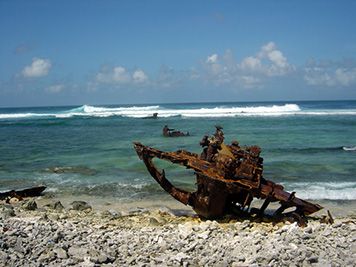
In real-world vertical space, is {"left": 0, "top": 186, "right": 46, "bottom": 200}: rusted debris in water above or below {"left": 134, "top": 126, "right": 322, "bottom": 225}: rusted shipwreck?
below

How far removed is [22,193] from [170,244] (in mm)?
7982

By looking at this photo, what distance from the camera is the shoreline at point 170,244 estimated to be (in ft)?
23.1

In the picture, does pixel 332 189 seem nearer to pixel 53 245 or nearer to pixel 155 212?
pixel 155 212

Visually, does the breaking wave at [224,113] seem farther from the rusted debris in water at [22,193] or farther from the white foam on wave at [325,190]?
the rusted debris in water at [22,193]

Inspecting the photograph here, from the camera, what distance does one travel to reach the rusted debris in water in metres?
13.7

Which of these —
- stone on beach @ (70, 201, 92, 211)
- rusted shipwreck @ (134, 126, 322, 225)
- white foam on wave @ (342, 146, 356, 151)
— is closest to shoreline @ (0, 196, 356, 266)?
rusted shipwreck @ (134, 126, 322, 225)

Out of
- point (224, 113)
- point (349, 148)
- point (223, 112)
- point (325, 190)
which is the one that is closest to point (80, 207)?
point (325, 190)

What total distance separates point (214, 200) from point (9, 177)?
438 inches

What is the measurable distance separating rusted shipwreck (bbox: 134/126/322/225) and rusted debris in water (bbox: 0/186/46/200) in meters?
5.45

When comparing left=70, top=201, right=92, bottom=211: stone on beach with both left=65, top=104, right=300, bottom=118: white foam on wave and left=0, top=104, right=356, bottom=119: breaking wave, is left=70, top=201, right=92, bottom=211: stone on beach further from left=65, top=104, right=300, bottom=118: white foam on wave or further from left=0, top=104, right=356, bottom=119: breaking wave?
left=65, top=104, right=300, bottom=118: white foam on wave

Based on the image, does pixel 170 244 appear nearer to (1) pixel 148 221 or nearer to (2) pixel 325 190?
(1) pixel 148 221

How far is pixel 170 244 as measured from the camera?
25.8 ft

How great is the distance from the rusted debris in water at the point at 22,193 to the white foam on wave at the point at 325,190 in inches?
335

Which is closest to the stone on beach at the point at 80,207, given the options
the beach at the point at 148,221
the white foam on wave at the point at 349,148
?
the beach at the point at 148,221
